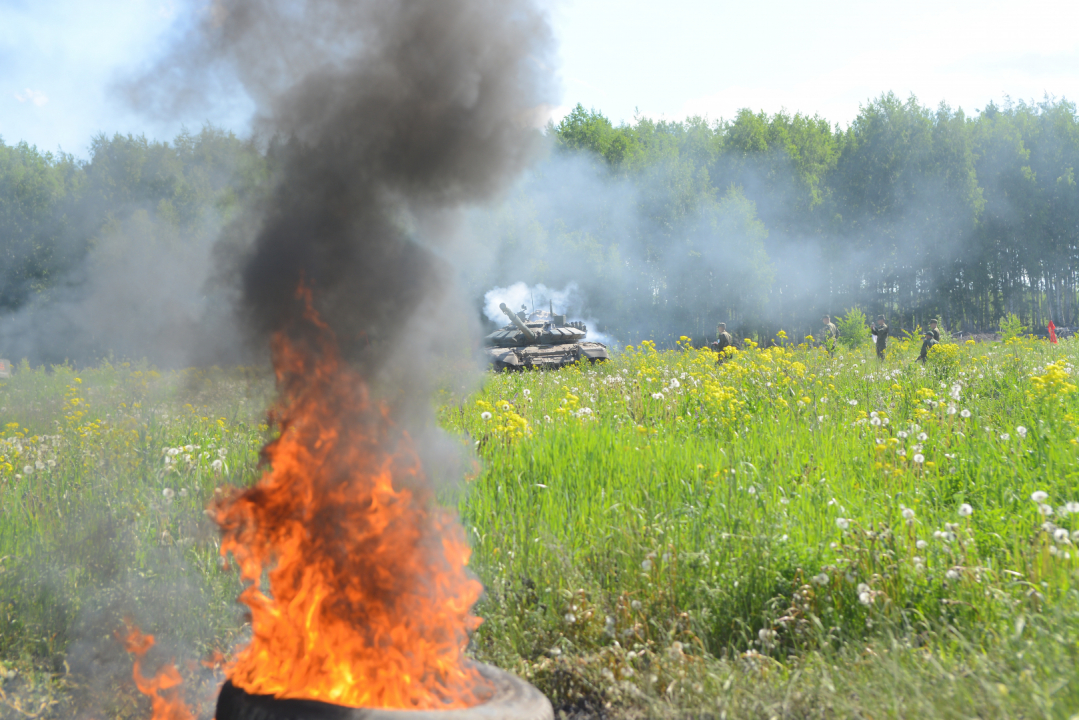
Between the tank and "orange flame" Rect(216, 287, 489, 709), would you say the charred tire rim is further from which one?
the tank

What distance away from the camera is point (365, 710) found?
2.23 m

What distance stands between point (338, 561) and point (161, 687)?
1267 millimetres

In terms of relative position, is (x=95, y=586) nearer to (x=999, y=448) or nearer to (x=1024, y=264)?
(x=999, y=448)

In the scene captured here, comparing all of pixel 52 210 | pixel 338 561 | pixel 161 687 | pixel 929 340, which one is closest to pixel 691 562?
pixel 338 561

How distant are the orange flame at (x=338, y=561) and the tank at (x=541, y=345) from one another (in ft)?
48.4

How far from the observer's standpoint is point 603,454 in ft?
17.9

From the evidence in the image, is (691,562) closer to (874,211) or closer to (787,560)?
(787,560)

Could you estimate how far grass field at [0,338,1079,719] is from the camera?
8.93ft

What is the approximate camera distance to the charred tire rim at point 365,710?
2.22 meters

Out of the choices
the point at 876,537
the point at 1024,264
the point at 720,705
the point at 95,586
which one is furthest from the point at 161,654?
the point at 1024,264

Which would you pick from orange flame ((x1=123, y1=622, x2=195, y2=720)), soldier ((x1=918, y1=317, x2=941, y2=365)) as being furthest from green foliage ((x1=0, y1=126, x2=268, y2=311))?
soldier ((x1=918, y1=317, x2=941, y2=365))

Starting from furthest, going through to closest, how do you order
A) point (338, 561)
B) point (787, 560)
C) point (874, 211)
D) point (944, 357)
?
point (874, 211) < point (944, 357) < point (787, 560) < point (338, 561)

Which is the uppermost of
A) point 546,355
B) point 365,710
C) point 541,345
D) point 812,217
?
point 812,217

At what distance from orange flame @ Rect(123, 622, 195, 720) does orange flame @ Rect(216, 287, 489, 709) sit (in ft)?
2.18
